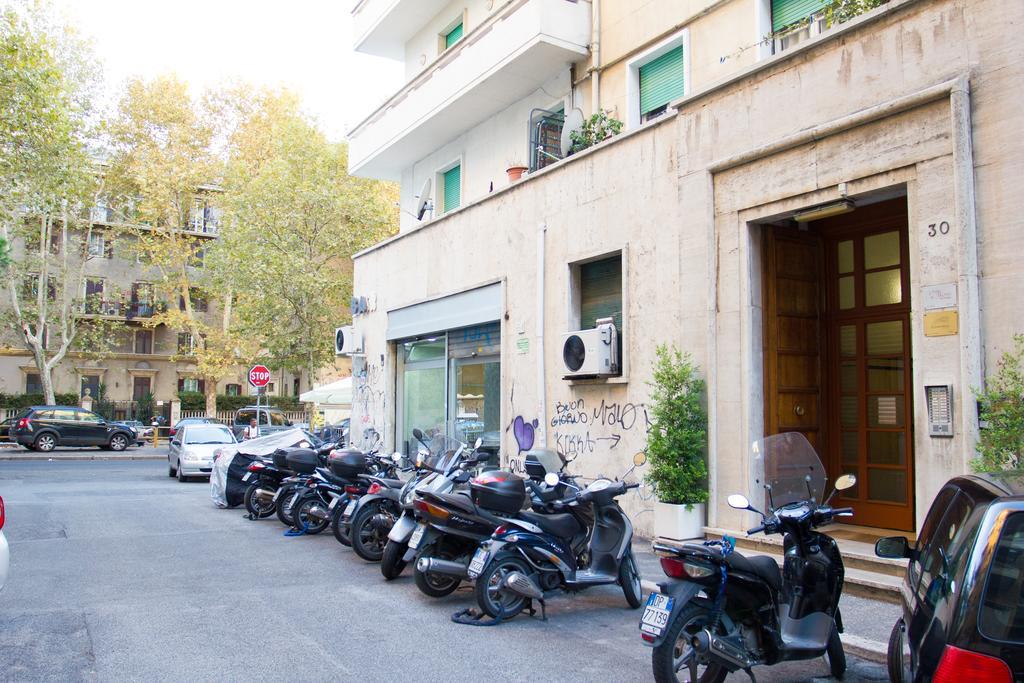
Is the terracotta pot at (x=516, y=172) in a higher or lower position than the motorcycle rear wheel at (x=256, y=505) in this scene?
higher

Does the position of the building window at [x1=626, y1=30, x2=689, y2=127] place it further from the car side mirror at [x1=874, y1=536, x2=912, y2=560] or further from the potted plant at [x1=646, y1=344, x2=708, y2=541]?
the car side mirror at [x1=874, y1=536, x2=912, y2=560]

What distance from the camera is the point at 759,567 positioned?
4.80m

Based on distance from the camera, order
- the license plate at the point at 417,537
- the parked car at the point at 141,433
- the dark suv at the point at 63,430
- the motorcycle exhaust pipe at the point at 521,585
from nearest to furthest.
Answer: the motorcycle exhaust pipe at the point at 521,585
the license plate at the point at 417,537
the dark suv at the point at 63,430
the parked car at the point at 141,433

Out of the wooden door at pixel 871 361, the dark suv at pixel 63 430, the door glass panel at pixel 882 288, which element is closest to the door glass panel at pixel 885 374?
the wooden door at pixel 871 361

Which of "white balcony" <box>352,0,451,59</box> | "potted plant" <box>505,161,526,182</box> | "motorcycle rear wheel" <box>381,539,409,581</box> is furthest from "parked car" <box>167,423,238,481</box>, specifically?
Answer: "motorcycle rear wheel" <box>381,539,409,581</box>

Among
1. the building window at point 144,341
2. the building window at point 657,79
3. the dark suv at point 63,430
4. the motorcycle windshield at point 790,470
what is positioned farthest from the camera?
the building window at point 144,341

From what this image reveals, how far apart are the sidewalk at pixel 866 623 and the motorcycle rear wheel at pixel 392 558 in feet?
7.64

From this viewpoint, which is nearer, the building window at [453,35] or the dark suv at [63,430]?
the building window at [453,35]

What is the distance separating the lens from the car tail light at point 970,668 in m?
2.89

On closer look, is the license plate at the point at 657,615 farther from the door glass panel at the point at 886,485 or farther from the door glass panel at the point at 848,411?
the door glass panel at the point at 848,411

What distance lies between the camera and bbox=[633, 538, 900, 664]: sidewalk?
5.56 metres

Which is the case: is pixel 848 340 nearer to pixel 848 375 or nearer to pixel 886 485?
pixel 848 375

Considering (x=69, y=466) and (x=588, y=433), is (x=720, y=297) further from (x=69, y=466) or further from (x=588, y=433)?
(x=69, y=466)

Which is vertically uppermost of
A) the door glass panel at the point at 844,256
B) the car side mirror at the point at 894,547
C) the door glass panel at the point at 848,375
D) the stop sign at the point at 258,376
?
the door glass panel at the point at 844,256
